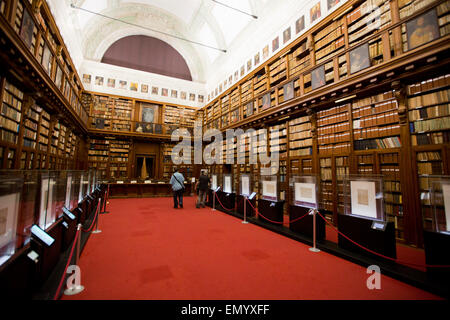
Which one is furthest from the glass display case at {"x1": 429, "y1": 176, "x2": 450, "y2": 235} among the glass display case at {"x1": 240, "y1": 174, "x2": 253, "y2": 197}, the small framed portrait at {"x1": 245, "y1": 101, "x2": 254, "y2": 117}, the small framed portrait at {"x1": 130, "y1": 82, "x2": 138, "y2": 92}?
the small framed portrait at {"x1": 130, "y1": 82, "x2": 138, "y2": 92}

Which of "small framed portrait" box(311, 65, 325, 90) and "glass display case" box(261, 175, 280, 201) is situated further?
"small framed portrait" box(311, 65, 325, 90)

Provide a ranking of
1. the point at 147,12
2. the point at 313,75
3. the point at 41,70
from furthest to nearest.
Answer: the point at 147,12
the point at 313,75
the point at 41,70

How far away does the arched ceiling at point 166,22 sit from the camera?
386 inches

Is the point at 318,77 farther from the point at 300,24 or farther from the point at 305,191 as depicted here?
the point at 305,191

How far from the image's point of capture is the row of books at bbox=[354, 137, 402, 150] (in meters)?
4.19

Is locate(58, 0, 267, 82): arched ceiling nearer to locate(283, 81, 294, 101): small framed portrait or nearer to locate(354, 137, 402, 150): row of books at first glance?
locate(283, 81, 294, 101): small framed portrait

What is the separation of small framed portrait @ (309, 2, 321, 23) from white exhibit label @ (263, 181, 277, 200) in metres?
5.04

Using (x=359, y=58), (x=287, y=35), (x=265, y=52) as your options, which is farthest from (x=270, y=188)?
(x=265, y=52)

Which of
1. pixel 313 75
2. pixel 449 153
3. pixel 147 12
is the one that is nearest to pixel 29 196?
pixel 449 153

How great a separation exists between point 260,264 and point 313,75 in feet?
16.7

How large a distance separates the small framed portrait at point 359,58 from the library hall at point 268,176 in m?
0.03

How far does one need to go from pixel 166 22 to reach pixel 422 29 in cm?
1277

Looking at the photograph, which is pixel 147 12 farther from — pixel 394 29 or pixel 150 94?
pixel 394 29

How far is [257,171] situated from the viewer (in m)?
7.81
